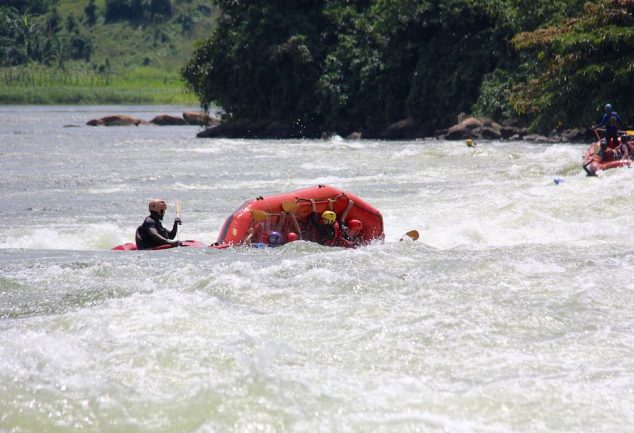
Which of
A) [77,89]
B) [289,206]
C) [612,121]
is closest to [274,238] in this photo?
[289,206]

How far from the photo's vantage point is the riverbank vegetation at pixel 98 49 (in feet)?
284

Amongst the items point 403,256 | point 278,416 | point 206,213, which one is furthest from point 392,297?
point 206,213

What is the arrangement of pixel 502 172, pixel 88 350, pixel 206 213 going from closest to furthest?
1. pixel 88 350
2. pixel 206 213
3. pixel 502 172

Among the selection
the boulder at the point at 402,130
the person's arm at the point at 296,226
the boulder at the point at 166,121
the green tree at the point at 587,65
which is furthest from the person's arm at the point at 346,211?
the boulder at the point at 166,121

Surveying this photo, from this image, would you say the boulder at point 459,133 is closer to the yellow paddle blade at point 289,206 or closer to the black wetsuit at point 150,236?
the yellow paddle blade at point 289,206

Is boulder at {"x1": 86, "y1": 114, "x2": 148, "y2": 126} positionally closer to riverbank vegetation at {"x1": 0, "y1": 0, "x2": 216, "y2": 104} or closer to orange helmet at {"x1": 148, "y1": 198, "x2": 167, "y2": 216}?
riverbank vegetation at {"x1": 0, "y1": 0, "x2": 216, "y2": 104}

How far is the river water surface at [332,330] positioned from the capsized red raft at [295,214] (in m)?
0.59

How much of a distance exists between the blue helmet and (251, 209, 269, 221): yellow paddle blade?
0.27 meters

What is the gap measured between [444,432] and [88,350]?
2511 mm

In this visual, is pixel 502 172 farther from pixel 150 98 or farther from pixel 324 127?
pixel 150 98

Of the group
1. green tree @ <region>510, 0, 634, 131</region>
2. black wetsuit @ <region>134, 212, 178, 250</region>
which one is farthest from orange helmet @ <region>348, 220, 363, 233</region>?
green tree @ <region>510, 0, 634, 131</region>

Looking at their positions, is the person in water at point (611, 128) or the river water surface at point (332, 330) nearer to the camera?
the river water surface at point (332, 330)

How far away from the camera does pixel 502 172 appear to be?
22.7m

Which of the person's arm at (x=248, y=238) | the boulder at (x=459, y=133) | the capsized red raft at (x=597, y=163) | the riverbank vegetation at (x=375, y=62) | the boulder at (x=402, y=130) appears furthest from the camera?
the boulder at (x=402, y=130)
